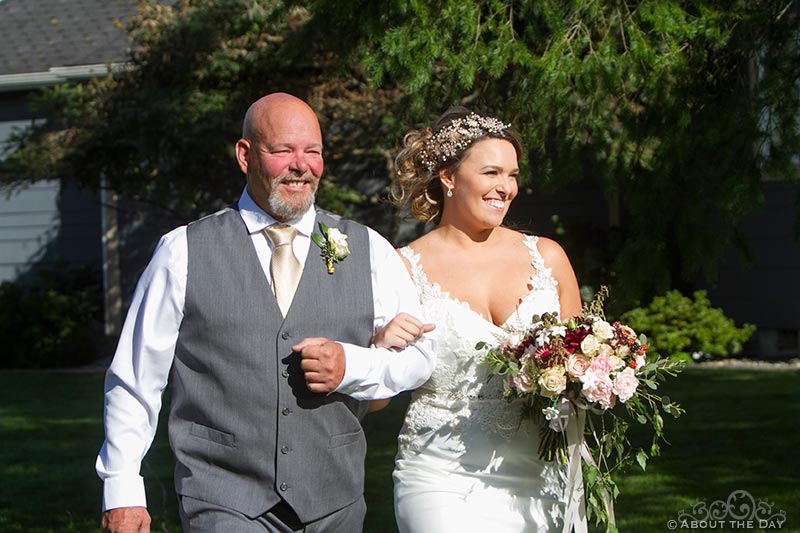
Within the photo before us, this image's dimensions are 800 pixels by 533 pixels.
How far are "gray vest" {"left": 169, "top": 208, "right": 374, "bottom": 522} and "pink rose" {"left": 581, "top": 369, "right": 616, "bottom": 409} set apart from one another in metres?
0.91

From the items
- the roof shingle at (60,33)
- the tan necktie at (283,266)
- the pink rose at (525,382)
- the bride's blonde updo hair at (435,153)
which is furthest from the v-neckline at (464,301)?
the roof shingle at (60,33)

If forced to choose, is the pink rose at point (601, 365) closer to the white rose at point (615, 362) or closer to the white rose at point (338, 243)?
the white rose at point (615, 362)

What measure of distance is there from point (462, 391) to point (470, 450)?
244 mm

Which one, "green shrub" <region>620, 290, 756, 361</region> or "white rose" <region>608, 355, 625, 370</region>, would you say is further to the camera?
"green shrub" <region>620, 290, 756, 361</region>

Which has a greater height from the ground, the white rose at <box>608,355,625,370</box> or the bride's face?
the bride's face

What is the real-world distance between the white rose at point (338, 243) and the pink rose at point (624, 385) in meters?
1.09

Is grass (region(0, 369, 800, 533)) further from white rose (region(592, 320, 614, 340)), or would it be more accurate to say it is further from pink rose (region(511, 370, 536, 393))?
white rose (region(592, 320, 614, 340))

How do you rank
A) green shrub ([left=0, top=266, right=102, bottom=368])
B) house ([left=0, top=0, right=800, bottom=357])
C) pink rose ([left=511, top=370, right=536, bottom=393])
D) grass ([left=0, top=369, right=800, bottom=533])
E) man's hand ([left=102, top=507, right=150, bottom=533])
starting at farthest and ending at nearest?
green shrub ([left=0, top=266, right=102, bottom=368]) < house ([left=0, top=0, right=800, bottom=357]) < grass ([left=0, top=369, right=800, bottom=533]) < pink rose ([left=511, top=370, right=536, bottom=393]) < man's hand ([left=102, top=507, right=150, bottom=533])

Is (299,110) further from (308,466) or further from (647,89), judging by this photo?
(647,89)

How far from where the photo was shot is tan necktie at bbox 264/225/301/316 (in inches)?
138

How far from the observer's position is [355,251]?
3705 millimetres

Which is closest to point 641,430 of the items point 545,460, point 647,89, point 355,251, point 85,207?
point 647,89

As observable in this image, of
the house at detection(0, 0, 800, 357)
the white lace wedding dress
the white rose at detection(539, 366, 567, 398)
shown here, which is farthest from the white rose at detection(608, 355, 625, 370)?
the house at detection(0, 0, 800, 357)

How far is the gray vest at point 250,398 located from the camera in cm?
337
